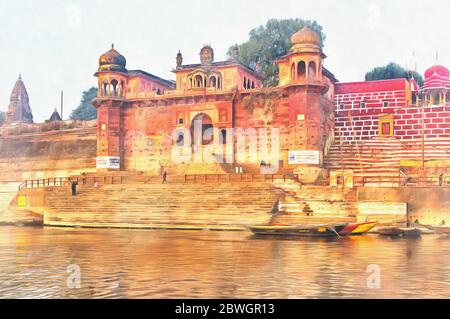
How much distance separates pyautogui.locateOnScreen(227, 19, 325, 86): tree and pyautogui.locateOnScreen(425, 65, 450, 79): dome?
9.00 meters

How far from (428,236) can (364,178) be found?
189 inches

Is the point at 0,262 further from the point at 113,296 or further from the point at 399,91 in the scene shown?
Answer: the point at 399,91

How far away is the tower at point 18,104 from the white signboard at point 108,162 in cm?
1648

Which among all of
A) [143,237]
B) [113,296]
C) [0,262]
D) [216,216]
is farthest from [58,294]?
[216,216]

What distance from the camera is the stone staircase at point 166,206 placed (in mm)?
24203

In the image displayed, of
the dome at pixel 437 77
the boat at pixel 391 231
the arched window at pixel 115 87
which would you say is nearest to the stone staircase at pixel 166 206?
the boat at pixel 391 231

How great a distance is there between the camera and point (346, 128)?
34.1 metres

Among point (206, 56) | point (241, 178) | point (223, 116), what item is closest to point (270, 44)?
point (206, 56)

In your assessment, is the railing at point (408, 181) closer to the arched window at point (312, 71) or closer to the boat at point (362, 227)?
the boat at point (362, 227)

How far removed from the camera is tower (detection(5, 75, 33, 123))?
48812 millimetres

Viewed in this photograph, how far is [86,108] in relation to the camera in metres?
54.2

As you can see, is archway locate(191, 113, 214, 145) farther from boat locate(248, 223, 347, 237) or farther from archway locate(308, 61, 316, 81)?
boat locate(248, 223, 347, 237)

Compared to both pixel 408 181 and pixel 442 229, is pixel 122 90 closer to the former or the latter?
pixel 408 181
